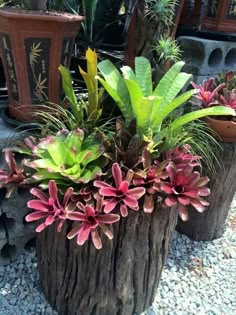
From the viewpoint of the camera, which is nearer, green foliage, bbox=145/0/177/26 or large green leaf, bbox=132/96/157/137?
large green leaf, bbox=132/96/157/137

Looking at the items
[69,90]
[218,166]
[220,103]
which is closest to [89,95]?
[69,90]

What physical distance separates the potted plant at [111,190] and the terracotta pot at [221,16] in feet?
2.85

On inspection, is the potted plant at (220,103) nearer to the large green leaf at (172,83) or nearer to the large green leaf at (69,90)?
the large green leaf at (172,83)

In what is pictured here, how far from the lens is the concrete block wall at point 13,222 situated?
138 cm

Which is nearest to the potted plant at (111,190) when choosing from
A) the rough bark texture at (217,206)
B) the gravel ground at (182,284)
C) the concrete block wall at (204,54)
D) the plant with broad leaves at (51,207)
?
the plant with broad leaves at (51,207)

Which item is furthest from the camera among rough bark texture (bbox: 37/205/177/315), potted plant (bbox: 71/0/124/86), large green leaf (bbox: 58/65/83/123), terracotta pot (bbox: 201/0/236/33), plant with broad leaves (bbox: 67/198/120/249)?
potted plant (bbox: 71/0/124/86)

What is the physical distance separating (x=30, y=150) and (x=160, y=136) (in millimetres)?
422

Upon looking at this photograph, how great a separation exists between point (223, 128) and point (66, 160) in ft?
2.29

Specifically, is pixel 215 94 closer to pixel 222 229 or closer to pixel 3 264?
pixel 222 229

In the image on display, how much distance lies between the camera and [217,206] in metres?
1.67

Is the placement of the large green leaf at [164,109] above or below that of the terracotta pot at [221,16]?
below

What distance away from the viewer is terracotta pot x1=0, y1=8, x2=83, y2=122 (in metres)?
1.24

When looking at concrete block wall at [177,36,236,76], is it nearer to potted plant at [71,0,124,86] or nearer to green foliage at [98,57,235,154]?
potted plant at [71,0,124,86]

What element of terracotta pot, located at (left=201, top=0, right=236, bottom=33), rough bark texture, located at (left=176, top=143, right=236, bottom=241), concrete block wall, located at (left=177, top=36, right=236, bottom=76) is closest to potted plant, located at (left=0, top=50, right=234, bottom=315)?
rough bark texture, located at (left=176, top=143, right=236, bottom=241)
